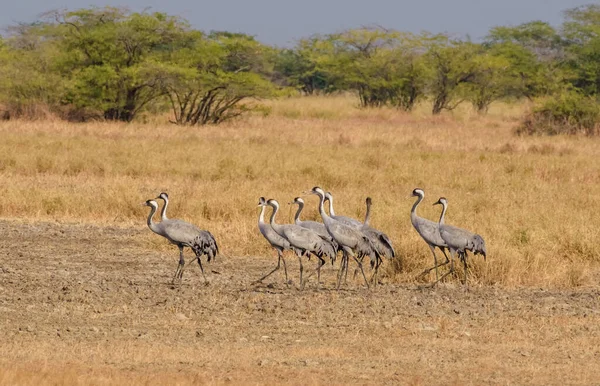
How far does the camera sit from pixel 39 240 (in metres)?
14.4

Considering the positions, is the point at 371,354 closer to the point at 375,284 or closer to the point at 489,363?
the point at 489,363

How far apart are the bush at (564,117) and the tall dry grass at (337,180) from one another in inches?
63.8

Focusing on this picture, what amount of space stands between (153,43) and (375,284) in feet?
88.5

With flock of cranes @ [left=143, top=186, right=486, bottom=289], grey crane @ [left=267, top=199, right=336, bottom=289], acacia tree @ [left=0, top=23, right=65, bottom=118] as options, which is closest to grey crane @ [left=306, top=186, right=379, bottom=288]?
flock of cranes @ [left=143, top=186, right=486, bottom=289]

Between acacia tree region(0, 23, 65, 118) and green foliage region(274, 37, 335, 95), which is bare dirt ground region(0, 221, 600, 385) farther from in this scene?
green foliage region(274, 37, 335, 95)

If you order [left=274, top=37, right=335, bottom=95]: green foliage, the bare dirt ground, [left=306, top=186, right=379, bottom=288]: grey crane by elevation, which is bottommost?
[left=274, top=37, right=335, bottom=95]: green foliage

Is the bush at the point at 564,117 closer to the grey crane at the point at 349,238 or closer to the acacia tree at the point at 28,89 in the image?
the acacia tree at the point at 28,89

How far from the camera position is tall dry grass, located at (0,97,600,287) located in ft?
43.5

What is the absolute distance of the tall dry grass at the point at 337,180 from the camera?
43.5 feet

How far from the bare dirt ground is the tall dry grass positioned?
139 centimetres

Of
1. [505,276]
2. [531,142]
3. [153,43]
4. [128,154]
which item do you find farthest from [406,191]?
[153,43]

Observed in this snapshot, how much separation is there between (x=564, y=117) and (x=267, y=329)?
2605 centimetres

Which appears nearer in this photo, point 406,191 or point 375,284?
point 375,284

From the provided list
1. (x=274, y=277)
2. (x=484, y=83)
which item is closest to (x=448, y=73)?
(x=484, y=83)
